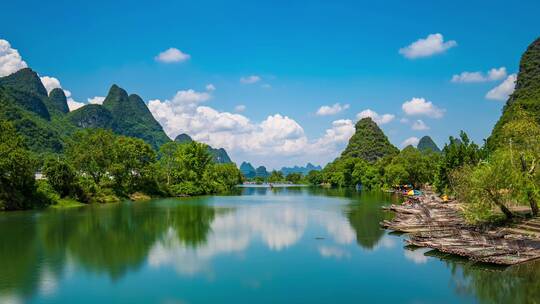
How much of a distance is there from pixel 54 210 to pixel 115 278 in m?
35.2

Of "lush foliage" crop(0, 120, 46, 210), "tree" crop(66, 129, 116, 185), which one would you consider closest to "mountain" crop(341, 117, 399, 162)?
"tree" crop(66, 129, 116, 185)

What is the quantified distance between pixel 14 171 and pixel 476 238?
4627 centimetres

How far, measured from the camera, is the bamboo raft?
21.8m

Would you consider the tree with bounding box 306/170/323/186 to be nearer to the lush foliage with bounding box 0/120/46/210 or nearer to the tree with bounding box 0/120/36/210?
the lush foliage with bounding box 0/120/46/210

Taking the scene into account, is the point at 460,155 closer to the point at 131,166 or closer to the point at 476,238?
the point at 476,238

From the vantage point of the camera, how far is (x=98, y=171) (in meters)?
71.4

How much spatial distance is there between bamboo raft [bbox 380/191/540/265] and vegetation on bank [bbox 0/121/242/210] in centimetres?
4062

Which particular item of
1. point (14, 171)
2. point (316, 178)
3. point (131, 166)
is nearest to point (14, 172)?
point (14, 171)

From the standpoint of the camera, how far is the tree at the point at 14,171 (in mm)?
47281

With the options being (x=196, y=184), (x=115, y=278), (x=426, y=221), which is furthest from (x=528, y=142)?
(x=196, y=184)

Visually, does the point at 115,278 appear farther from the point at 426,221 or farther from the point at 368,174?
the point at 368,174

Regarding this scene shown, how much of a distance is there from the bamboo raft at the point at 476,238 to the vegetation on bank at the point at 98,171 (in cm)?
4062

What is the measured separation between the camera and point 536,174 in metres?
27.3

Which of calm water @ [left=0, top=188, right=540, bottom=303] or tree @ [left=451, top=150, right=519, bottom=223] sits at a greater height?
tree @ [left=451, top=150, right=519, bottom=223]
